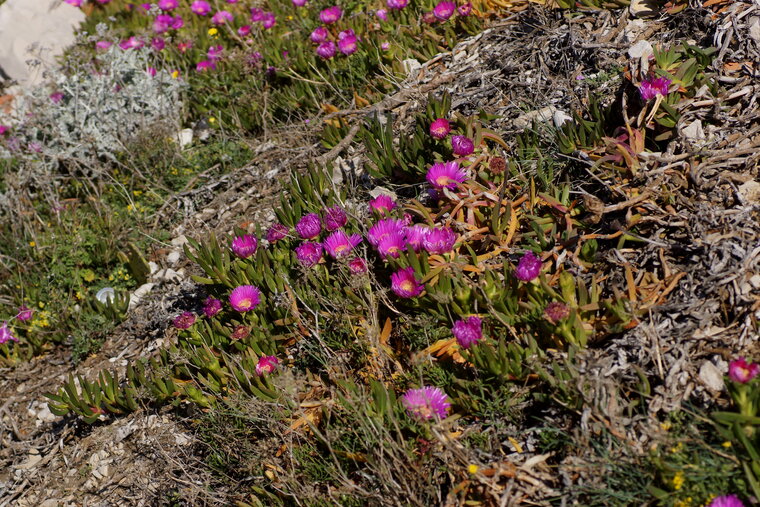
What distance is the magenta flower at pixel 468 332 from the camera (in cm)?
235

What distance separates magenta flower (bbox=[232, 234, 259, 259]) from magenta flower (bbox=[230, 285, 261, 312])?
8.0 inches

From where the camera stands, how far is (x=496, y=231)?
2.84 meters

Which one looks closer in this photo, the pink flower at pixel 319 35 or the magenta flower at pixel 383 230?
the magenta flower at pixel 383 230

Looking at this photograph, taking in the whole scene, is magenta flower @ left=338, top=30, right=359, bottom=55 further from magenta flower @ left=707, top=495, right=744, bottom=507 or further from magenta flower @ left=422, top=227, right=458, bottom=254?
magenta flower @ left=707, top=495, right=744, bottom=507

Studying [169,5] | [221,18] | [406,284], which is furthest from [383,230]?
[169,5]

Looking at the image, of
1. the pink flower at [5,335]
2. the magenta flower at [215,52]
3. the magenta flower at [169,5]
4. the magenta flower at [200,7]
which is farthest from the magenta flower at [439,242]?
the magenta flower at [169,5]

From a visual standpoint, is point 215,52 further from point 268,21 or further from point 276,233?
point 276,233

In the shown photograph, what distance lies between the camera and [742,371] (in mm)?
1924

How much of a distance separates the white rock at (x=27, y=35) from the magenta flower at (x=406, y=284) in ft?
17.3

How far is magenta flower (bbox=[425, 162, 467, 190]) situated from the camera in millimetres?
3027

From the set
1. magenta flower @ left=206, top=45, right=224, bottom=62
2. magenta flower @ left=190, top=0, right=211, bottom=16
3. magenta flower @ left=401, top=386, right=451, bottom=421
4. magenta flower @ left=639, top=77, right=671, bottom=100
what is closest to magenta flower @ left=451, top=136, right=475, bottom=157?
magenta flower @ left=639, top=77, right=671, bottom=100

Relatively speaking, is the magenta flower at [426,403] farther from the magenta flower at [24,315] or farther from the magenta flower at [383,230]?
the magenta flower at [24,315]

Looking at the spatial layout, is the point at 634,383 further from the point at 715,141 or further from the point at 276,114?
the point at 276,114

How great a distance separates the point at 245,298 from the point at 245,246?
0.98 ft
